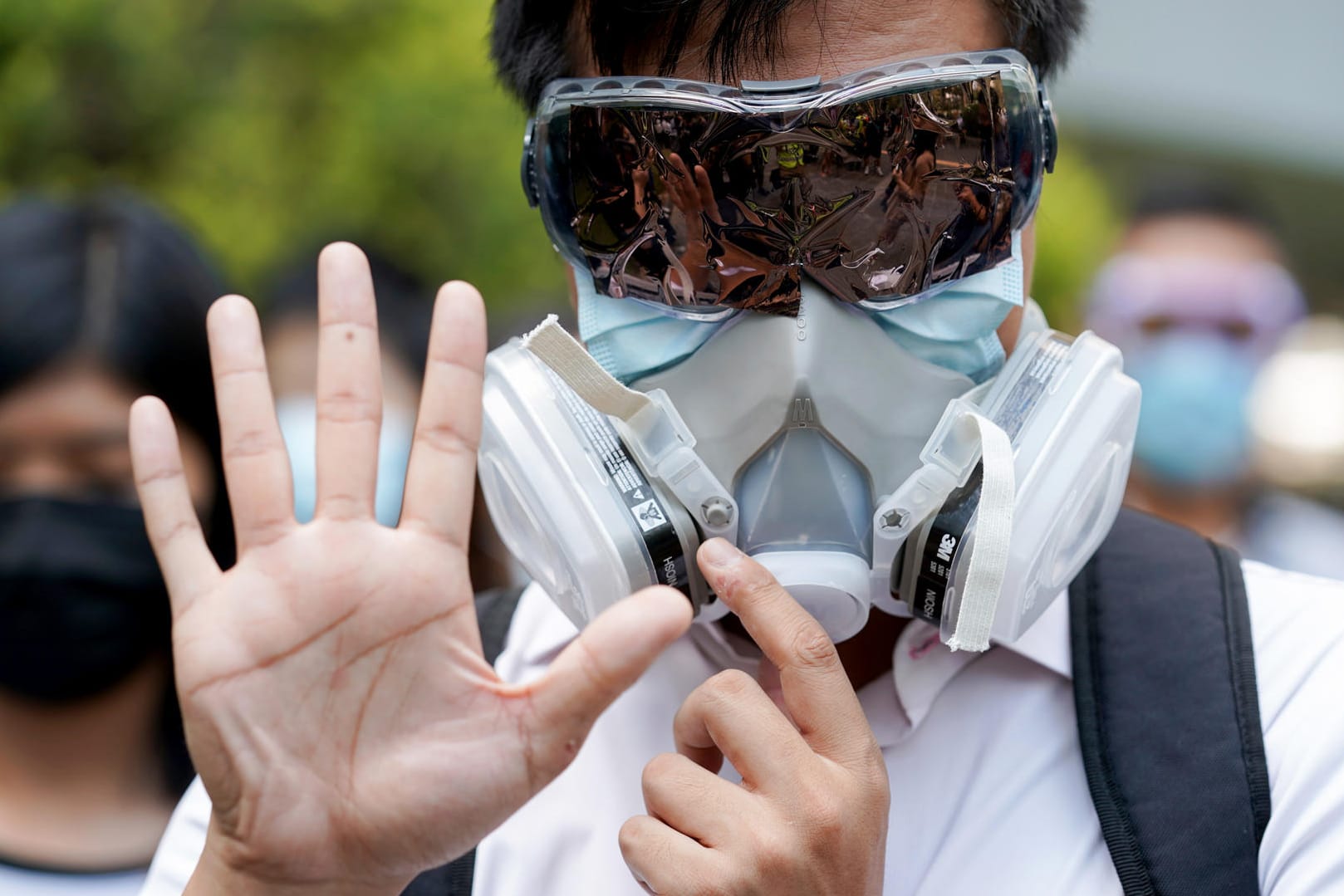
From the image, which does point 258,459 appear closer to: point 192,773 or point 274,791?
point 274,791

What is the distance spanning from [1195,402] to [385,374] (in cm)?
281

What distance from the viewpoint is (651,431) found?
1729 millimetres

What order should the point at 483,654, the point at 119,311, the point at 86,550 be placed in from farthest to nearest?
1. the point at 119,311
2. the point at 86,550
3. the point at 483,654

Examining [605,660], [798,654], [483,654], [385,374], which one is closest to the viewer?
[605,660]

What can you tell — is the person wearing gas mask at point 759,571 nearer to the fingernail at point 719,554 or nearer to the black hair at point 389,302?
the fingernail at point 719,554

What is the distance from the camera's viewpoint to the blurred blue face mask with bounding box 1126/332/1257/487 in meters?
4.52

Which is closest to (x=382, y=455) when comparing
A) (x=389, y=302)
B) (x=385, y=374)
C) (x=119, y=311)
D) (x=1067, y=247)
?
(x=385, y=374)

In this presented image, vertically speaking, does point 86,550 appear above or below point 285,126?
above

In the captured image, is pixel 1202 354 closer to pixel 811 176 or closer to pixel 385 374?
pixel 385 374

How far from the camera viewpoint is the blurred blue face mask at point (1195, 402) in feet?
14.8

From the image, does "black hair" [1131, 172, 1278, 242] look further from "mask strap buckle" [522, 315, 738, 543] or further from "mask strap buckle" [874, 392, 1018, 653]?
"mask strap buckle" [522, 315, 738, 543]

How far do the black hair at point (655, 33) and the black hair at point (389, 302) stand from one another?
2.49 metres

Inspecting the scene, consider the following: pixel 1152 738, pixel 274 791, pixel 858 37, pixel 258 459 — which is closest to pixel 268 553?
pixel 258 459

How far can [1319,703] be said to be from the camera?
1620 mm
